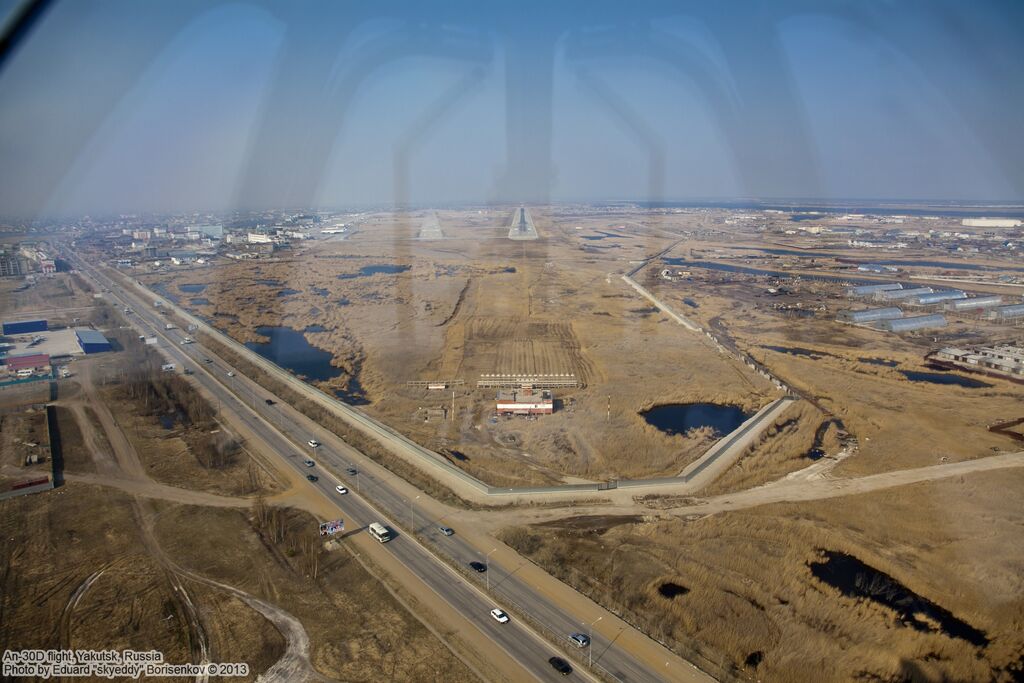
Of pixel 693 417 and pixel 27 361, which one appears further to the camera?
pixel 27 361

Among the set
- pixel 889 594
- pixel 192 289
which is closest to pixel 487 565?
pixel 889 594

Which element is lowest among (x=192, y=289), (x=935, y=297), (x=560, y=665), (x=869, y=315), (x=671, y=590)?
(x=671, y=590)

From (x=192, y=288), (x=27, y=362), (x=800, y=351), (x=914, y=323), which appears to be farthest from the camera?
(x=192, y=288)

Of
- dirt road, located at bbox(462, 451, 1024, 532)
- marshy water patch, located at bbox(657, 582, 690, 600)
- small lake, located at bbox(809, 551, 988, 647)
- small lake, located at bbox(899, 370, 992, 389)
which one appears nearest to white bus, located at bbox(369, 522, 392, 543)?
dirt road, located at bbox(462, 451, 1024, 532)

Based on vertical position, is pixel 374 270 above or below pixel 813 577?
above

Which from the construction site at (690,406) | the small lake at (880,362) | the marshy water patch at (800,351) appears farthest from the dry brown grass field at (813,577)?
the marshy water patch at (800,351)

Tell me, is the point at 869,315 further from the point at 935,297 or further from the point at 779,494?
the point at 779,494

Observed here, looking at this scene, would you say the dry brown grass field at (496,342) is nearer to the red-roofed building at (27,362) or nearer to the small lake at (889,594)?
the small lake at (889,594)
